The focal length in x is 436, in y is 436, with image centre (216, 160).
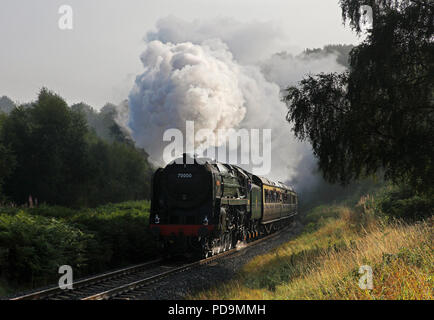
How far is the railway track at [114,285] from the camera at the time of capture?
962 centimetres

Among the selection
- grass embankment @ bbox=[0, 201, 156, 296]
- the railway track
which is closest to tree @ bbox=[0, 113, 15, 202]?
grass embankment @ bbox=[0, 201, 156, 296]

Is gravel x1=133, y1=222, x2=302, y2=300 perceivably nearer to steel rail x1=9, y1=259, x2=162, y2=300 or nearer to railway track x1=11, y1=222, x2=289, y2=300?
railway track x1=11, y1=222, x2=289, y2=300

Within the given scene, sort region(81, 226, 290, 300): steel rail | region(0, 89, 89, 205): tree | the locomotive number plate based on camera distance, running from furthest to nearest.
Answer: region(0, 89, 89, 205): tree, the locomotive number plate, region(81, 226, 290, 300): steel rail

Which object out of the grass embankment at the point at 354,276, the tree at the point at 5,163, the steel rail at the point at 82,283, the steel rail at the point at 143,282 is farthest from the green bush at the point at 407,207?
the tree at the point at 5,163

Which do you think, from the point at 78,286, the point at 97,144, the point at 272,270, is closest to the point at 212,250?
the point at 272,270

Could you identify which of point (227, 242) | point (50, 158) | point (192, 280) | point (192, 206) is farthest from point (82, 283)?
point (50, 158)

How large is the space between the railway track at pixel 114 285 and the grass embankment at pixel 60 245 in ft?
3.85

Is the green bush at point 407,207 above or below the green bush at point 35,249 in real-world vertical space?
above

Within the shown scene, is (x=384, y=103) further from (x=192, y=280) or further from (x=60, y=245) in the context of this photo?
(x=60, y=245)

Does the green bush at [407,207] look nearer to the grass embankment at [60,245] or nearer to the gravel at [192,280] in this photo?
the gravel at [192,280]

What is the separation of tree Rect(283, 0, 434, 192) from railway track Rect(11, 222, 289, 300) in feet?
21.3

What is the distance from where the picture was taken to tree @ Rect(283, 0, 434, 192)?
13367mm
